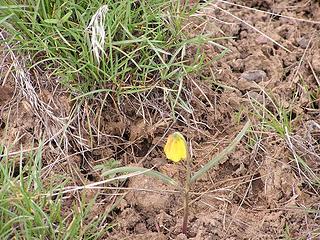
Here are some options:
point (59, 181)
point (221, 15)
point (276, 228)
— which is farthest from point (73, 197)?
point (221, 15)

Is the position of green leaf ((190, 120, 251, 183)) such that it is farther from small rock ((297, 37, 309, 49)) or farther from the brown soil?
small rock ((297, 37, 309, 49))

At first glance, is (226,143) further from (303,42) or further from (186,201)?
(303,42)

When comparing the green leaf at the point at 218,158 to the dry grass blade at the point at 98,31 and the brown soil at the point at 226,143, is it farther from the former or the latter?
the dry grass blade at the point at 98,31

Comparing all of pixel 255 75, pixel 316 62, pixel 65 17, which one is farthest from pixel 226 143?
pixel 65 17

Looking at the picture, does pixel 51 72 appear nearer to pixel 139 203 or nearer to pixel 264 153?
pixel 139 203

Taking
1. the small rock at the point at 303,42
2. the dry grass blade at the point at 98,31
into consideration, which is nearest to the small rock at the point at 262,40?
the small rock at the point at 303,42

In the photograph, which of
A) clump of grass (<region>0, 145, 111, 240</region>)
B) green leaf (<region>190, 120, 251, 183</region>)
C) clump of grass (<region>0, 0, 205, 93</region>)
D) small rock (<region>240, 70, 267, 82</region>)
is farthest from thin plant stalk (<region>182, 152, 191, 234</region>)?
small rock (<region>240, 70, 267, 82</region>)
